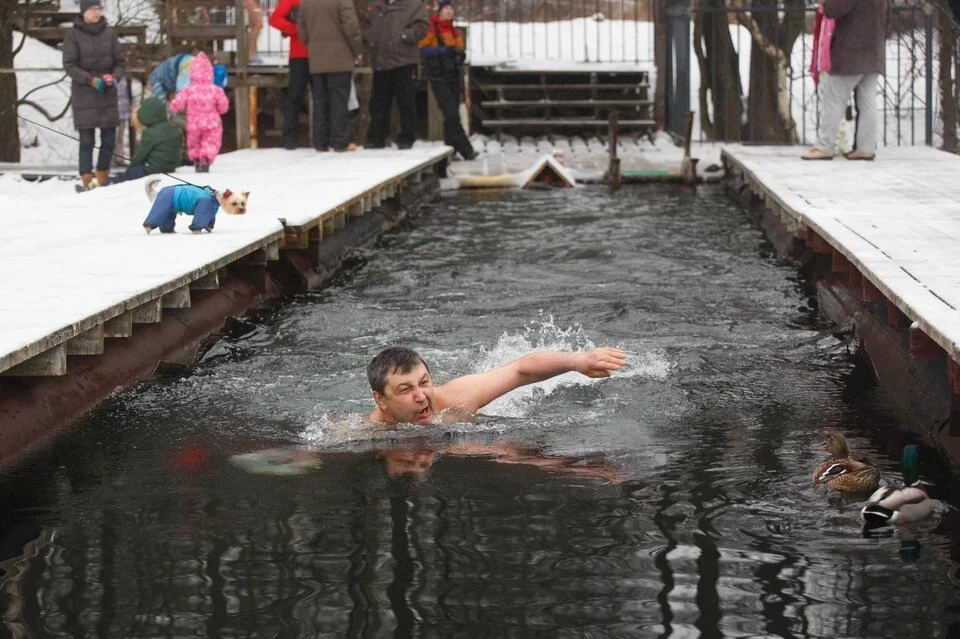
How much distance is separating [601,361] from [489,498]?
73 cm

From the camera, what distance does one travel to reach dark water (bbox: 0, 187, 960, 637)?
497 centimetres

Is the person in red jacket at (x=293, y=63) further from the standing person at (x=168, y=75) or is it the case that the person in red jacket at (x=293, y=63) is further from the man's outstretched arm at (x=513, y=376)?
the man's outstretched arm at (x=513, y=376)

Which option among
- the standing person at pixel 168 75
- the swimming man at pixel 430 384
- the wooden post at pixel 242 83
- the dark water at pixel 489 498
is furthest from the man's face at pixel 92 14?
the swimming man at pixel 430 384

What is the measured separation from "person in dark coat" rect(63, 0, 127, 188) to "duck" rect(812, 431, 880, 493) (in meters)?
11.1

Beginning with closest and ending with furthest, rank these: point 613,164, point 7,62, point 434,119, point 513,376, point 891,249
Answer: point 513,376 → point 891,249 → point 613,164 → point 7,62 → point 434,119

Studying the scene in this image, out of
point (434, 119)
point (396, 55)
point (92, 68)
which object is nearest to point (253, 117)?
point (434, 119)

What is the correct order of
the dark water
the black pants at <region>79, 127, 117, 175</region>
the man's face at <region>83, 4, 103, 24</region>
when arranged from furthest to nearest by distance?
1. the black pants at <region>79, 127, 117, 175</region>
2. the man's face at <region>83, 4, 103, 24</region>
3. the dark water

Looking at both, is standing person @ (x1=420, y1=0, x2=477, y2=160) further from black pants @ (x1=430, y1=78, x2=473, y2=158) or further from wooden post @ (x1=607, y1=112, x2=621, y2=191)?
wooden post @ (x1=607, y1=112, x2=621, y2=191)

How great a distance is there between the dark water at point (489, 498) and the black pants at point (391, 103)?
30.7 feet

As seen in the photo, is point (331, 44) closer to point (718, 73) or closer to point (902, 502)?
point (718, 73)

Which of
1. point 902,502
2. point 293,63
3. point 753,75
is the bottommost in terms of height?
point 902,502

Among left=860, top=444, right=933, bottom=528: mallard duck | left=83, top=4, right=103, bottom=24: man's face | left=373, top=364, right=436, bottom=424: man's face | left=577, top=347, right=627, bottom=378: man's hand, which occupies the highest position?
left=83, top=4, right=103, bottom=24: man's face

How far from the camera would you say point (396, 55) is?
64.6 feet

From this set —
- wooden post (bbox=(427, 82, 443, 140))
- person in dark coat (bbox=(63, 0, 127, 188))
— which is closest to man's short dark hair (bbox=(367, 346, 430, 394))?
person in dark coat (bbox=(63, 0, 127, 188))
